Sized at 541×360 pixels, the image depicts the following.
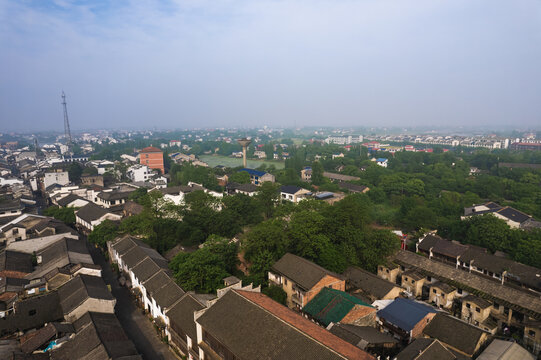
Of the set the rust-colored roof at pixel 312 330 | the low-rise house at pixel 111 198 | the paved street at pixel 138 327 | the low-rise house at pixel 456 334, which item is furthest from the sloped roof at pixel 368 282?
the low-rise house at pixel 111 198

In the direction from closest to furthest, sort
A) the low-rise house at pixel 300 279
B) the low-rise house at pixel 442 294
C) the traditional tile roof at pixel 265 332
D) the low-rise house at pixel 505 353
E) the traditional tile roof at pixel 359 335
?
the traditional tile roof at pixel 265 332 < the traditional tile roof at pixel 359 335 < the low-rise house at pixel 505 353 < the low-rise house at pixel 300 279 < the low-rise house at pixel 442 294

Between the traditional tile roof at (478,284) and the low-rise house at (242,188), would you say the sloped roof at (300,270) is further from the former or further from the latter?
the low-rise house at (242,188)

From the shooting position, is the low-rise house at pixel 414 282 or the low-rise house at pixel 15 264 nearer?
the low-rise house at pixel 15 264

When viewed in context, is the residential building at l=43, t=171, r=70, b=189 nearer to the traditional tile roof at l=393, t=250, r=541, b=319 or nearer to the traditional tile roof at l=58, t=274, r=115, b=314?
the traditional tile roof at l=58, t=274, r=115, b=314

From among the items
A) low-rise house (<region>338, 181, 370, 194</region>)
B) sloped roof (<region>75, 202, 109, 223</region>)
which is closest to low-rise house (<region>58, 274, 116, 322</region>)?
sloped roof (<region>75, 202, 109, 223</region>)

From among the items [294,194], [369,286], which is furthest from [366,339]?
[294,194]

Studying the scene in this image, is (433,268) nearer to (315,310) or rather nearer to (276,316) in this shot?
(315,310)

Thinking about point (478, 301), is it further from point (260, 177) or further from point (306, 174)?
point (306, 174)
